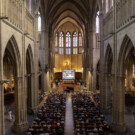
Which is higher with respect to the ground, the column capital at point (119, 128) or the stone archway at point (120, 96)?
the stone archway at point (120, 96)

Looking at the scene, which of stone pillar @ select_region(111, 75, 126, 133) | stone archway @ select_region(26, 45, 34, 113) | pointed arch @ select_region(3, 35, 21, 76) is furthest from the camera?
stone archway @ select_region(26, 45, 34, 113)

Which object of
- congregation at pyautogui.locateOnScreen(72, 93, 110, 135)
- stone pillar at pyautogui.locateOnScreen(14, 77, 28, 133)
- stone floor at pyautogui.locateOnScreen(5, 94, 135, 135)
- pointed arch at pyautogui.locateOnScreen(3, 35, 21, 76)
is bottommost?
stone floor at pyautogui.locateOnScreen(5, 94, 135, 135)

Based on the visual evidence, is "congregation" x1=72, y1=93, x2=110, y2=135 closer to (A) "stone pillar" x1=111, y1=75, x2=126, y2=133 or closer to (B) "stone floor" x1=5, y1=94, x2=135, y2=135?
(B) "stone floor" x1=5, y1=94, x2=135, y2=135

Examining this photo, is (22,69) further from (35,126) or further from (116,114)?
(116,114)

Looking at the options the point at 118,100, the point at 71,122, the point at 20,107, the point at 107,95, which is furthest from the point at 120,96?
the point at 20,107

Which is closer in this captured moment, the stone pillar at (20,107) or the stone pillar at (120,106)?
the stone pillar at (120,106)

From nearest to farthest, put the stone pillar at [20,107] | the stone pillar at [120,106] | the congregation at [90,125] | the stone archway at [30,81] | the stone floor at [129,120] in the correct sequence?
the congregation at [90,125] → the stone floor at [129,120] → the stone pillar at [120,106] → the stone pillar at [20,107] → the stone archway at [30,81]

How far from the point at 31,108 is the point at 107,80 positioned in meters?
12.0

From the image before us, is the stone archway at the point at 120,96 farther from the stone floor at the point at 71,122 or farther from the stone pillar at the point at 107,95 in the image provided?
the stone pillar at the point at 107,95

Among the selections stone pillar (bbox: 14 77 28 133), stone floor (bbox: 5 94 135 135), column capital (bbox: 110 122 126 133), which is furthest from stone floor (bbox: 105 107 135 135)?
stone pillar (bbox: 14 77 28 133)

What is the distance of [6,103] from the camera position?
1083 inches

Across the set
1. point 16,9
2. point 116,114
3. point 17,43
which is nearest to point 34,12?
point 16,9

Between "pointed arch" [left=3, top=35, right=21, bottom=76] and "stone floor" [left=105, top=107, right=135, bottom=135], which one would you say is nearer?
"pointed arch" [left=3, top=35, right=21, bottom=76]

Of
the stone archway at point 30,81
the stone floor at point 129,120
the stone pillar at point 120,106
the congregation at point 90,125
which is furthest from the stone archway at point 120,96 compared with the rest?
the stone archway at point 30,81
